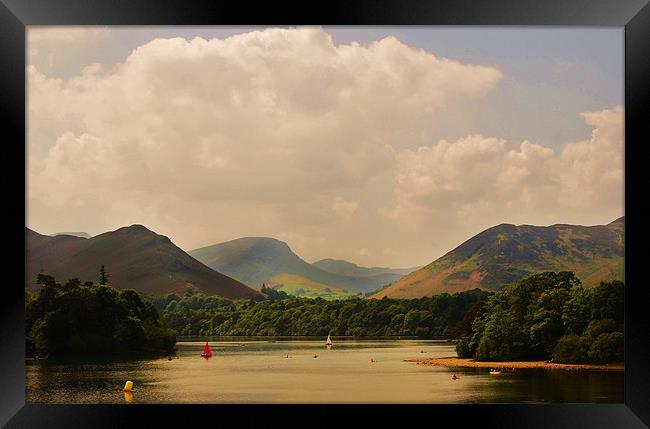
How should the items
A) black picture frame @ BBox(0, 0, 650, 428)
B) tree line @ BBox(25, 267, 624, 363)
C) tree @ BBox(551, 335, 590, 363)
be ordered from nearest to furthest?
black picture frame @ BBox(0, 0, 650, 428) → tree @ BBox(551, 335, 590, 363) → tree line @ BBox(25, 267, 624, 363)

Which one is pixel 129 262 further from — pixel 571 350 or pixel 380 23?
pixel 380 23

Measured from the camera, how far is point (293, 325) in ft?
44.4

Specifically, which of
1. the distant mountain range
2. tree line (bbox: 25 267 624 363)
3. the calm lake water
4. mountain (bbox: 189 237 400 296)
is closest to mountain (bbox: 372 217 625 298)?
the distant mountain range

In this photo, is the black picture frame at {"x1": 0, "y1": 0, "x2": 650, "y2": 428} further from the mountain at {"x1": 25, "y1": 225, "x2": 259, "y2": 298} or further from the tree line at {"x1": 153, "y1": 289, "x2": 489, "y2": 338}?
the tree line at {"x1": 153, "y1": 289, "x2": 489, "y2": 338}

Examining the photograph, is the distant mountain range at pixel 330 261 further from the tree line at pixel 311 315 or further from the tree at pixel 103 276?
the tree line at pixel 311 315

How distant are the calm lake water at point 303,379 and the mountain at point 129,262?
0.96 meters

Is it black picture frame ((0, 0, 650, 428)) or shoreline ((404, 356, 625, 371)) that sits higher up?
black picture frame ((0, 0, 650, 428))

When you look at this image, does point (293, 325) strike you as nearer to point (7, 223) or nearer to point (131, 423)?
point (131, 423)

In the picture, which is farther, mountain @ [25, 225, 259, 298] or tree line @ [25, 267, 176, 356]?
tree line @ [25, 267, 176, 356]

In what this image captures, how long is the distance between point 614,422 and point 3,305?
144 inches

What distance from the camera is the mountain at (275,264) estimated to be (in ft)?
39.7

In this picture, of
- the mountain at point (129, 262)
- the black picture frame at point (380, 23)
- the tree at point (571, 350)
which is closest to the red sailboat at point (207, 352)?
the mountain at point (129, 262)

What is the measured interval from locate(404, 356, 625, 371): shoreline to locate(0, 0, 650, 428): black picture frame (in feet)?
20.2

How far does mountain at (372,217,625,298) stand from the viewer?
11.7 meters
